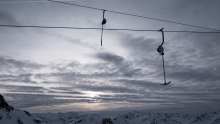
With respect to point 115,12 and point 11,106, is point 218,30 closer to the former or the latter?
point 115,12

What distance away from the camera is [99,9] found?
1204 centimetres

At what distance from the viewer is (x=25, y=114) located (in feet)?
278

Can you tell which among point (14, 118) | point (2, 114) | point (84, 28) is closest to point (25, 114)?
point (14, 118)

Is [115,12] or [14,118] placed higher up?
[115,12]

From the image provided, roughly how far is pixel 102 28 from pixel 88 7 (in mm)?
1930

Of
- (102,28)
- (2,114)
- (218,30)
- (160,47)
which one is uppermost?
(218,30)

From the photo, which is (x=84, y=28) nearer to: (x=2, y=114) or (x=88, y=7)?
(x=88, y=7)

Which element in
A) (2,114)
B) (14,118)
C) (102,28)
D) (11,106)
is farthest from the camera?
(11,106)

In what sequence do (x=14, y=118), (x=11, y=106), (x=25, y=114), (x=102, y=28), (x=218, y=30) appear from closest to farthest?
(x=102, y=28) < (x=218, y=30) < (x=14, y=118) < (x=11, y=106) < (x=25, y=114)

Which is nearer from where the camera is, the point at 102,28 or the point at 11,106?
the point at 102,28

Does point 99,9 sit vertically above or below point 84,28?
above

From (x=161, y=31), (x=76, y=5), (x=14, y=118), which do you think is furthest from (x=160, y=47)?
(x=14, y=118)

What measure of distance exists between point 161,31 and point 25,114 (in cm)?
9154

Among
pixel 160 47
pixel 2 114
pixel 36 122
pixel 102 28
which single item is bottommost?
pixel 36 122
